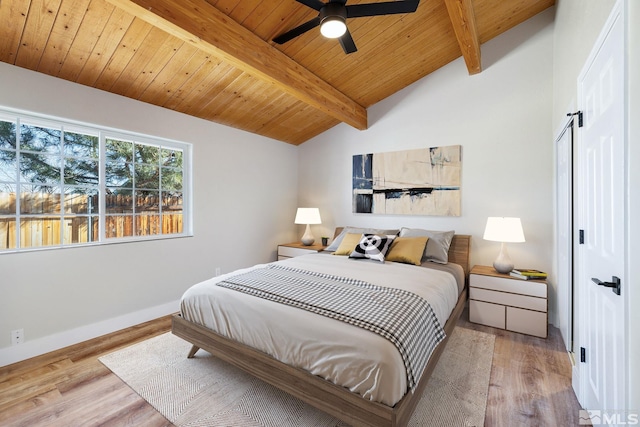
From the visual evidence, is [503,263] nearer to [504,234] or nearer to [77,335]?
[504,234]

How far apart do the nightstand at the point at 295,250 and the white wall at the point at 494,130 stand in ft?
3.24

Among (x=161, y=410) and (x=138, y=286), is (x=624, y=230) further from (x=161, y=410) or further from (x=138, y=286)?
(x=138, y=286)

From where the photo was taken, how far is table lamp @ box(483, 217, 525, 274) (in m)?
2.87

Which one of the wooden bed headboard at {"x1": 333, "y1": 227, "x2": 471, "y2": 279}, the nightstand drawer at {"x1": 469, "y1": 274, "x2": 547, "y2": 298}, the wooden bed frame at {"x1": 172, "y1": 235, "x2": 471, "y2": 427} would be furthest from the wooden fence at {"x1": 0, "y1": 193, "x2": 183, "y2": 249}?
the nightstand drawer at {"x1": 469, "y1": 274, "x2": 547, "y2": 298}

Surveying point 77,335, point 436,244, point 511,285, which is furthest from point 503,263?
point 77,335

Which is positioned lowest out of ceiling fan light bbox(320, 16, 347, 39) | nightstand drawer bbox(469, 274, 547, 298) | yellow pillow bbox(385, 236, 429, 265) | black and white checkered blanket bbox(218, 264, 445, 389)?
nightstand drawer bbox(469, 274, 547, 298)

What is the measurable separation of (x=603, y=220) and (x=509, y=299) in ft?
5.74

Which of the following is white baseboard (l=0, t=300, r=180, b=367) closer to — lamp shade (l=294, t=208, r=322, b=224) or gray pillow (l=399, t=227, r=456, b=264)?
lamp shade (l=294, t=208, r=322, b=224)

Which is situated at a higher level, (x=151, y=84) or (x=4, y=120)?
(x=151, y=84)

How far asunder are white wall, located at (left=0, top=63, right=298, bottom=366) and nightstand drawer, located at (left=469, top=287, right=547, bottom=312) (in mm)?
2937

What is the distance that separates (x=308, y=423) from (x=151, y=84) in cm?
317

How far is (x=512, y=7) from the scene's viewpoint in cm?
289

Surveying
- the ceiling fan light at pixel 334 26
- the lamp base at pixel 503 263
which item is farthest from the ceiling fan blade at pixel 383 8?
the lamp base at pixel 503 263

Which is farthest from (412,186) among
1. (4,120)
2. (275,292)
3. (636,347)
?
(4,120)
